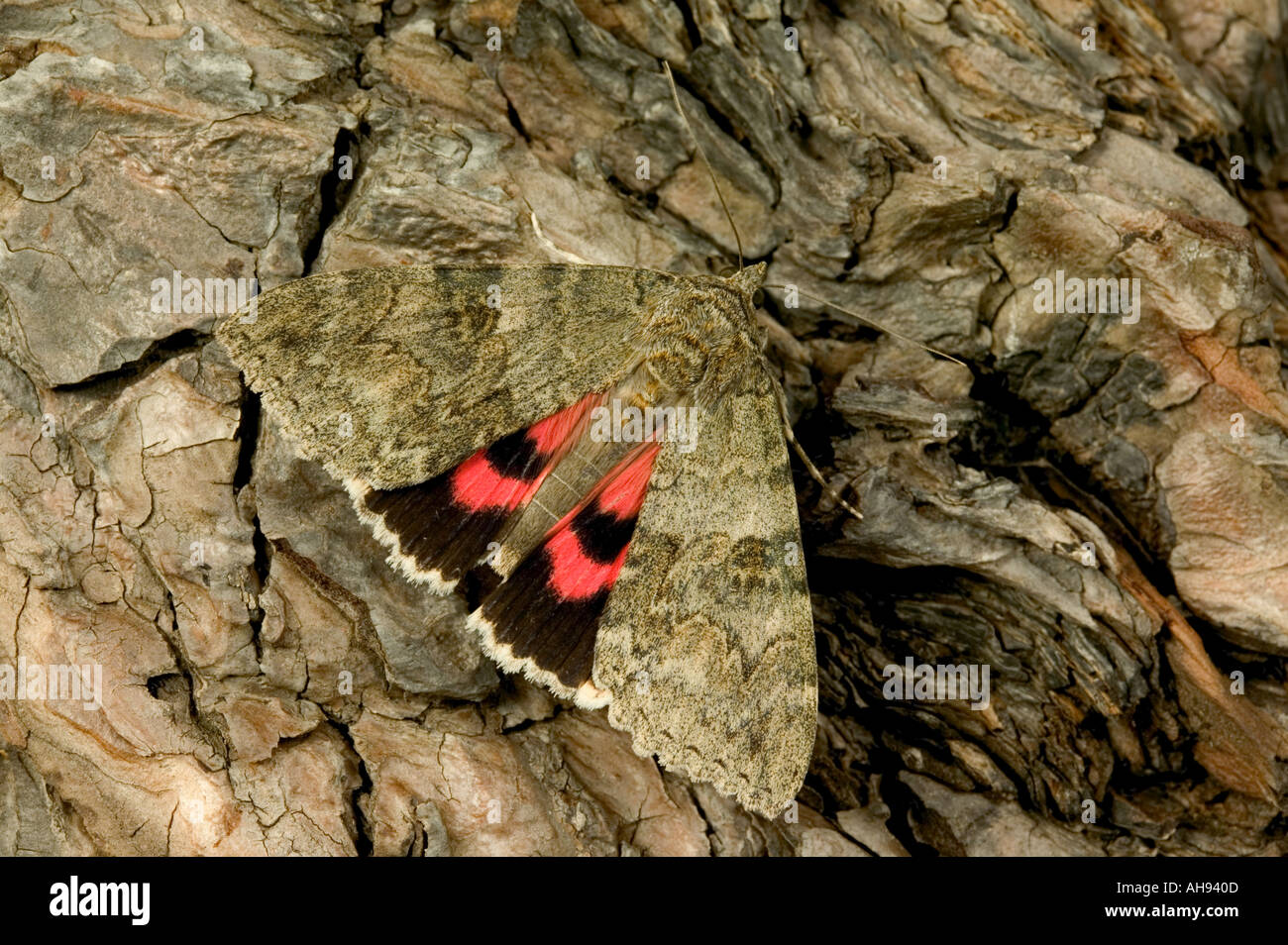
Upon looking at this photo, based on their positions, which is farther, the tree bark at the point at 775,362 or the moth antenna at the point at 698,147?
the moth antenna at the point at 698,147

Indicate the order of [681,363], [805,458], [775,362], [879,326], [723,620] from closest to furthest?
[723,620], [681,363], [805,458], [879,326], [775,362]

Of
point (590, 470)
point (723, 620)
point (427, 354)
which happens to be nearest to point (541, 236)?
point (427, 354)

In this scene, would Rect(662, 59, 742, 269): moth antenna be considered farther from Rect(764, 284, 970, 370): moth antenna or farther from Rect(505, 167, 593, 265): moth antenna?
Rect(505, 167, 593, 265): moth antenna

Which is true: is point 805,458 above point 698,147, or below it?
below

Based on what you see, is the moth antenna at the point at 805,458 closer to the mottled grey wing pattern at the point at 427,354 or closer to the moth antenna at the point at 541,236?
the mottled grey wing pattern at the point at 427,354

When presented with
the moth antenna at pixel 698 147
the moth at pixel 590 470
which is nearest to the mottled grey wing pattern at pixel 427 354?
the moth at pixel 590 470

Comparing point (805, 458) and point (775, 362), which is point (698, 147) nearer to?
point (775, 362)
